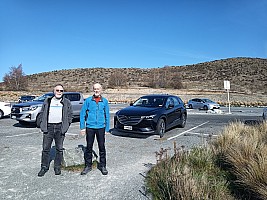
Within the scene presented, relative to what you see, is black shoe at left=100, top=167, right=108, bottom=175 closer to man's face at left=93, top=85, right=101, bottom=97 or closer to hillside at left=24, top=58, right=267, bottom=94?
man's face at left=93, top=85, right=101, bottom=97

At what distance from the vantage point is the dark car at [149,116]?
840 cm

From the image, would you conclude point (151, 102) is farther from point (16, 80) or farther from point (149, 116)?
point (16, 80)

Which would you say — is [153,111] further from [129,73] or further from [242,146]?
[129,73]

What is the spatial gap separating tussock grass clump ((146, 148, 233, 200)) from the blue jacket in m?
1.49

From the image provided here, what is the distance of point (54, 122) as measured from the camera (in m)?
4.98

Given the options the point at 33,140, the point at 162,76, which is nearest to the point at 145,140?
the point at 33,140

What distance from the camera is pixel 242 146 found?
17.1 ft

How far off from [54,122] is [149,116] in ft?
13.5

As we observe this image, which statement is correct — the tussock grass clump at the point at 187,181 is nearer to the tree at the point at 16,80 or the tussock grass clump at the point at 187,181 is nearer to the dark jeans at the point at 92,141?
the dark jeans at the point at 92,141

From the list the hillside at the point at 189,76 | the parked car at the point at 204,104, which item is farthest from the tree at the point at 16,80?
the parked car at the point at 204,104

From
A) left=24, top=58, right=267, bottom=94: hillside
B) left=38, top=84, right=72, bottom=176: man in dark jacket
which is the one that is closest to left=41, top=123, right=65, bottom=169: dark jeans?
left=38, top=84, right=72, bottom=176: man in dark jacket

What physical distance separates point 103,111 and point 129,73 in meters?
97.7

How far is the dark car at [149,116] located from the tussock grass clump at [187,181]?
130 inches

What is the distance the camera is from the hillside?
7162cm
